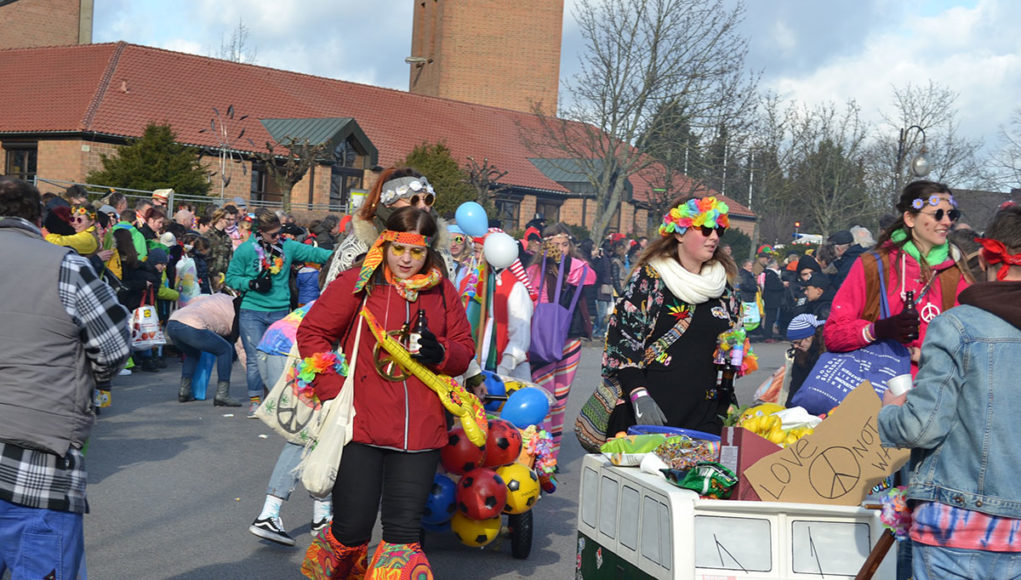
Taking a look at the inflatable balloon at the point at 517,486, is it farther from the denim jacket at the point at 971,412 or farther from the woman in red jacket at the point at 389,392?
the denim jacket at the point at 971,412

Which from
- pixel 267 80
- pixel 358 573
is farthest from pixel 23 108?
pixel 358 573

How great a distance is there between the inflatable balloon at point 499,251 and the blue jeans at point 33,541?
4.02 meters

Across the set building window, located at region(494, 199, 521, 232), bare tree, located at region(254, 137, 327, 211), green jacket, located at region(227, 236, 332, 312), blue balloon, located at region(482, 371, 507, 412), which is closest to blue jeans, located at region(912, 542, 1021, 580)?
blue balloon, located at region(482, 371, 507, 412)

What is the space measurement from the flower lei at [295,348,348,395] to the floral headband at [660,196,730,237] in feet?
5.28

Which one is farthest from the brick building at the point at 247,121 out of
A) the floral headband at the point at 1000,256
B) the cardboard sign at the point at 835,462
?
the floral headband at the point at 1000,256

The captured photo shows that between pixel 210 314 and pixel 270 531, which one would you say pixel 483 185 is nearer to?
pixel 210 314

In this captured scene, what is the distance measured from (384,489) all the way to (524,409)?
195 cm

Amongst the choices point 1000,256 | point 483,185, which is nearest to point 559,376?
point 1000,256

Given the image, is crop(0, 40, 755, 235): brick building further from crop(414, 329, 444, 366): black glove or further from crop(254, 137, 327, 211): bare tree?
crop(414, 329, 444, 366): black glove

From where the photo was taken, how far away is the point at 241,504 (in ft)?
24.8

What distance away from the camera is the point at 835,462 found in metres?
3.95

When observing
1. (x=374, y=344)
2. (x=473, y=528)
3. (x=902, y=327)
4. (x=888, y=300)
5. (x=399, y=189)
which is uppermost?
(x=399, y=189)

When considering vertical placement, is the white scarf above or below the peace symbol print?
above

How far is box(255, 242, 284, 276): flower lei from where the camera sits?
10547mm
